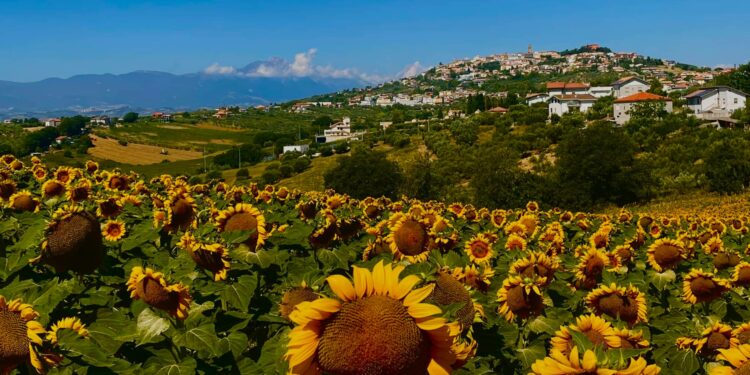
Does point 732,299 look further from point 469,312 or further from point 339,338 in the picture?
point 339,338

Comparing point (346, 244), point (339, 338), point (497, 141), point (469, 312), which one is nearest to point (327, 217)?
point (346, 244)

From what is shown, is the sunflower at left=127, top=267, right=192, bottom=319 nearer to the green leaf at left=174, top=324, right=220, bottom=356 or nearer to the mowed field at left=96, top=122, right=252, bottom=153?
the green leaf at left=174, top=324, right=220, bottom=356

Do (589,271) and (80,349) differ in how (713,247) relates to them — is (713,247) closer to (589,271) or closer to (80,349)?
A: (589,271)

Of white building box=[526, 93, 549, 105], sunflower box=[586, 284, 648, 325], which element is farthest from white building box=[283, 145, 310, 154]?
sunflower box=[586, 284, 648, 325]

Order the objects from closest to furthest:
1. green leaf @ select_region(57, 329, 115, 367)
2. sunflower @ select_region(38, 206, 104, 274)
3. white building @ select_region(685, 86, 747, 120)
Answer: green leaf @ select_region(57, 329, 115, 367)
sunflower @ select_region(38, 206, 104, 274)
white building @ select_region(685, 86, 747, 120)

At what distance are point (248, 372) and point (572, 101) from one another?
119977mm

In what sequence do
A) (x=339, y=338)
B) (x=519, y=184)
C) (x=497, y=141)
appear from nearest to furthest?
(x=339, y=338) < (x=519, y=184) < (x=497, y=141)

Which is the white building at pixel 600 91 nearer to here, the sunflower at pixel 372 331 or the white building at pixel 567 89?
the white building at pixel 567 89

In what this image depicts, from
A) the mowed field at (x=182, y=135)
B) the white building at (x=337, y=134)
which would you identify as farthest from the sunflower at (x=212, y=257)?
the mowed field at (x=182, y=135)

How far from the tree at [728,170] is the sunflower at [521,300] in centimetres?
4796

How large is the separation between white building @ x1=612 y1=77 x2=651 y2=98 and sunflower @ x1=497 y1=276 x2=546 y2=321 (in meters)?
141

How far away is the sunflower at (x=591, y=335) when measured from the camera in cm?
277

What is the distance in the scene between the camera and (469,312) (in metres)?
3.12

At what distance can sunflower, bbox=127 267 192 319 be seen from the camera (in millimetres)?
2939
